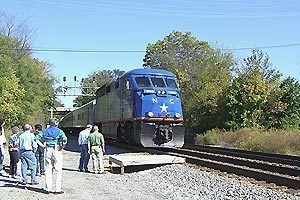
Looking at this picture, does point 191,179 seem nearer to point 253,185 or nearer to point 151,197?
point 253,185

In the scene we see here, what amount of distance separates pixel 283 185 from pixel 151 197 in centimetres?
370

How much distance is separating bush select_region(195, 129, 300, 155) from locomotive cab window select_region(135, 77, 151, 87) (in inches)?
351

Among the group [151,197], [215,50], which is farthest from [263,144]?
[215,50]

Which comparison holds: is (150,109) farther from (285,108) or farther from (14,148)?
(285,108)

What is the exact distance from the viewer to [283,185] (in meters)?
12.6

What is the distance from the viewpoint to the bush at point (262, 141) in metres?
26.9

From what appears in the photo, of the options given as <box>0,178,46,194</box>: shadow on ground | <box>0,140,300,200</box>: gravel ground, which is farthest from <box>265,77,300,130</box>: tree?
<box>0,178,46,194</box>: shadow on ground

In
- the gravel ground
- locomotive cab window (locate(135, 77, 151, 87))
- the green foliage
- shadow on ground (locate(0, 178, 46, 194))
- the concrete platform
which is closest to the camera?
the gravel ground

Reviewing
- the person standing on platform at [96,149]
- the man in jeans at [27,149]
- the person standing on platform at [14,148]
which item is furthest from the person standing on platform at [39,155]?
the person standing on platform at [96,149]

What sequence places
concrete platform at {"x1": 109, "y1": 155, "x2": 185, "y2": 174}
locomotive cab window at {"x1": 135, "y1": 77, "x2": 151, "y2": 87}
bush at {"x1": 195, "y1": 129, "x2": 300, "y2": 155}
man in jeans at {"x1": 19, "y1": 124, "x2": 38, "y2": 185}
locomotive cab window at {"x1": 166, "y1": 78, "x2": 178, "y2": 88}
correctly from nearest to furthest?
man in jeans at {"x1": 19, "y1": 124, "x2": 38, "y2": 185}
concrete platform at {"x1": 109, "y1": 155, "x2": 185, "y2": 174}
locomotive cab window at {"x1": 135, "y1": 77, "x2": 151, "y2": 87}
locomotive cab window at {"x1": 166, "y1": 78, "x2": 178, "y2": 88}
bush at {"x1": 195, "y1": 129, "x2": 300, "y2": 155}

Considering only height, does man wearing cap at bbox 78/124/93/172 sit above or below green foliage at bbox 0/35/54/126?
below

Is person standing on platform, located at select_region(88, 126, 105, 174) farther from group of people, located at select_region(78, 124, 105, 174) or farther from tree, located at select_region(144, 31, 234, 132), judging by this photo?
tree, located at select_region(144, 31, 234, 132)

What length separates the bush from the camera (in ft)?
88.3

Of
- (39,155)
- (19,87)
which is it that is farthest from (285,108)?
(39,155)
